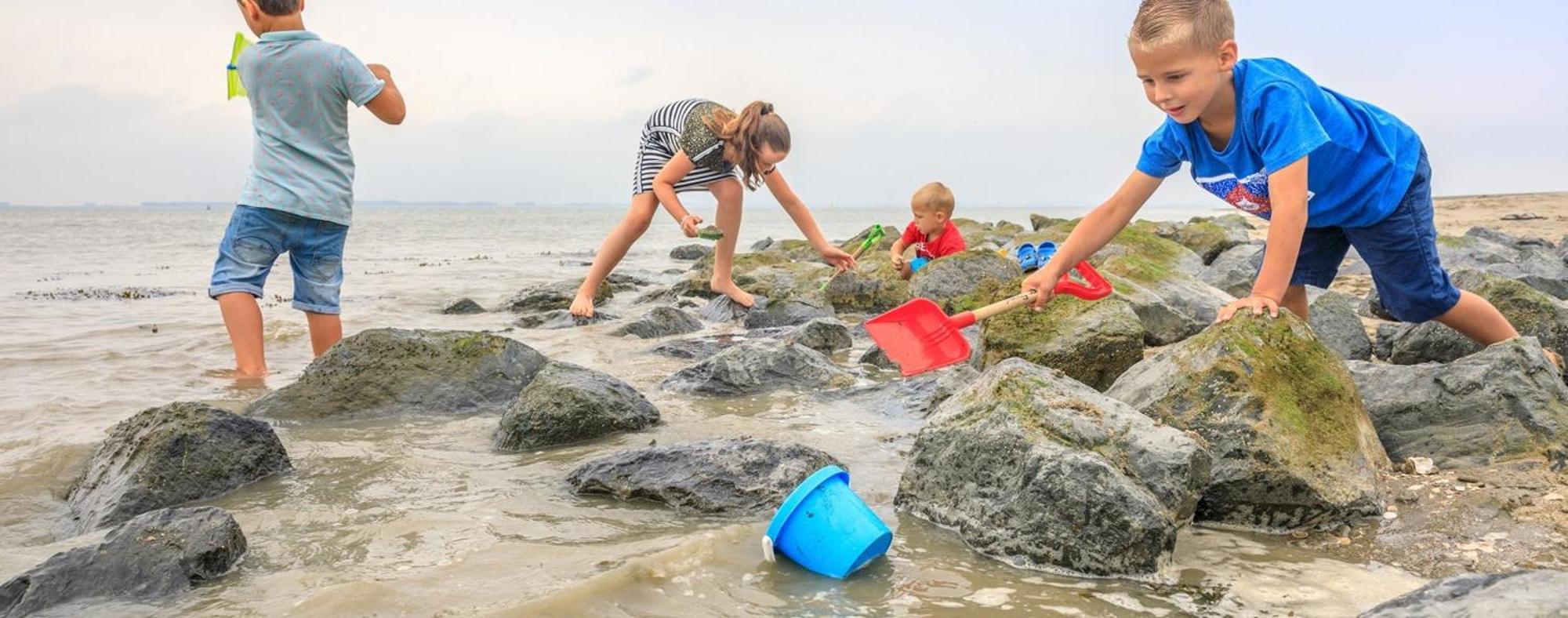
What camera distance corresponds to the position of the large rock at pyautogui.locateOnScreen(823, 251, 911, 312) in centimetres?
847

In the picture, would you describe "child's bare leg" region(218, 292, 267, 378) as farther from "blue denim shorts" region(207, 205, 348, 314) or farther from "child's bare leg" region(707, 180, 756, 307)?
"child's bare leg" region(707, 180, 756, 307)

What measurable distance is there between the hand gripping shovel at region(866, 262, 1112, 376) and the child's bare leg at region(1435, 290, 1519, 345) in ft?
4.30

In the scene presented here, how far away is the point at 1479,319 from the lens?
4.07m

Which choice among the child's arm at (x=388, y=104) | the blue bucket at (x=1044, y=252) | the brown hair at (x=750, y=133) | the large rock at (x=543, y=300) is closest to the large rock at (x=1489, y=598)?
the child's arm at (x=388, y=104)

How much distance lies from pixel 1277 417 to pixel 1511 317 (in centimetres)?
263

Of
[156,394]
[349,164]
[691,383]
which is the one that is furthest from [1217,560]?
[156,394]

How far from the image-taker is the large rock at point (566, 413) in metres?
3.83

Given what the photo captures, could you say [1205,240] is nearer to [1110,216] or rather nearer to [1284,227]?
[1110,216]

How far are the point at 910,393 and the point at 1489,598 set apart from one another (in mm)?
2914

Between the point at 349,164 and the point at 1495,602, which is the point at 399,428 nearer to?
the point at 349,164

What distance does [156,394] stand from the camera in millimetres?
4965

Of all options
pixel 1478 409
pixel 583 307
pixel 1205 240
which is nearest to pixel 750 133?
pixel 583 307

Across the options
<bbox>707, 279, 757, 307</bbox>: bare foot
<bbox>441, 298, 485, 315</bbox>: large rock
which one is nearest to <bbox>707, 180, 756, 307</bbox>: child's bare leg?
<bbox>707, 279, 757, 307</bbox>: bare foot

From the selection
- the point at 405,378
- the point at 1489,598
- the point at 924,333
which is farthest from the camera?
the point at 924,333
